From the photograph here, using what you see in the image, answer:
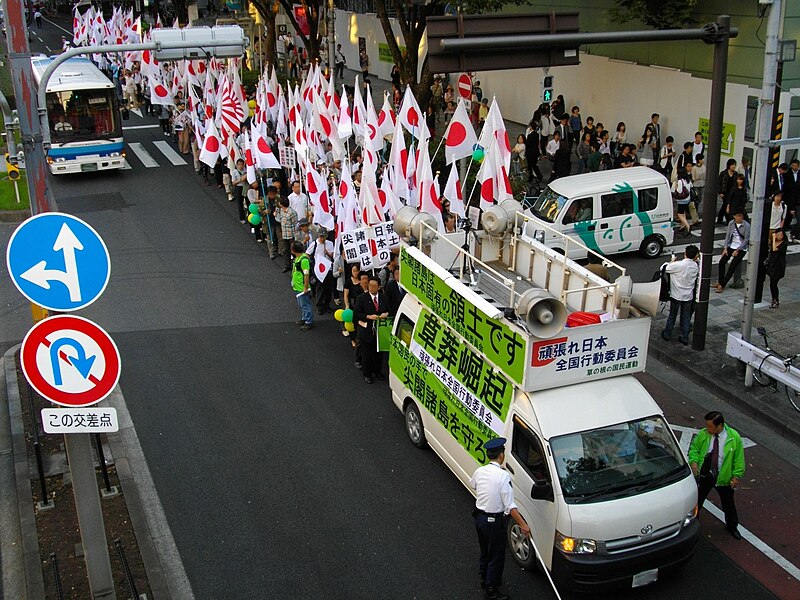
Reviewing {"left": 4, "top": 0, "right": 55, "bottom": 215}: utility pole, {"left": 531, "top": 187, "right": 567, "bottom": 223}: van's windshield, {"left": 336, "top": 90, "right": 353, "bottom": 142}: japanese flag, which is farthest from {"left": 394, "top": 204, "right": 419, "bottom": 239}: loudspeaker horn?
{"left": 336, "top": 90, "right": 353, "bottom": 142}: japanese flag

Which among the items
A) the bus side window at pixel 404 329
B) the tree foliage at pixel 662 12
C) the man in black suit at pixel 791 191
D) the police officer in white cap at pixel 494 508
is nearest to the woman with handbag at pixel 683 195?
the man in black suit at pixel 791 191

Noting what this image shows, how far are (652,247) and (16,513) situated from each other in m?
12.7

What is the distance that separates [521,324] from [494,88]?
991 inches

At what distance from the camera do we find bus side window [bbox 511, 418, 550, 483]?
851 centimetres

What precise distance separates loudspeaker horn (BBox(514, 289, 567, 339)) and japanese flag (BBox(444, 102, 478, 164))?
9433 mm

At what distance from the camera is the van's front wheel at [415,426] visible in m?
11.1

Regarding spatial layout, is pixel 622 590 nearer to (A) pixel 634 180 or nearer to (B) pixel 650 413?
(B) pixel 650 413

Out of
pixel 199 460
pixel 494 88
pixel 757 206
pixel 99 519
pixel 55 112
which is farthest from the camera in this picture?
pixel 494 88

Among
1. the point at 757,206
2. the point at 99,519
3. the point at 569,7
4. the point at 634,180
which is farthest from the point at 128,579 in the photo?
the point at 569,7

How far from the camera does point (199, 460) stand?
11141 millimetres

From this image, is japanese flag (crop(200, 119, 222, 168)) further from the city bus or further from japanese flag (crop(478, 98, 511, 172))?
japanese flag (crop(478, 98, 511, 172))

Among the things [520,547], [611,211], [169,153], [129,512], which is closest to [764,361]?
[520,547]

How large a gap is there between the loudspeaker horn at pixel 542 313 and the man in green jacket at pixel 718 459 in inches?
74.4

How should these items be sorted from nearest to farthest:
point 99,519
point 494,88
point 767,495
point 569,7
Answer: point 99,519, point 767,495, point 569,7, point 494,88
